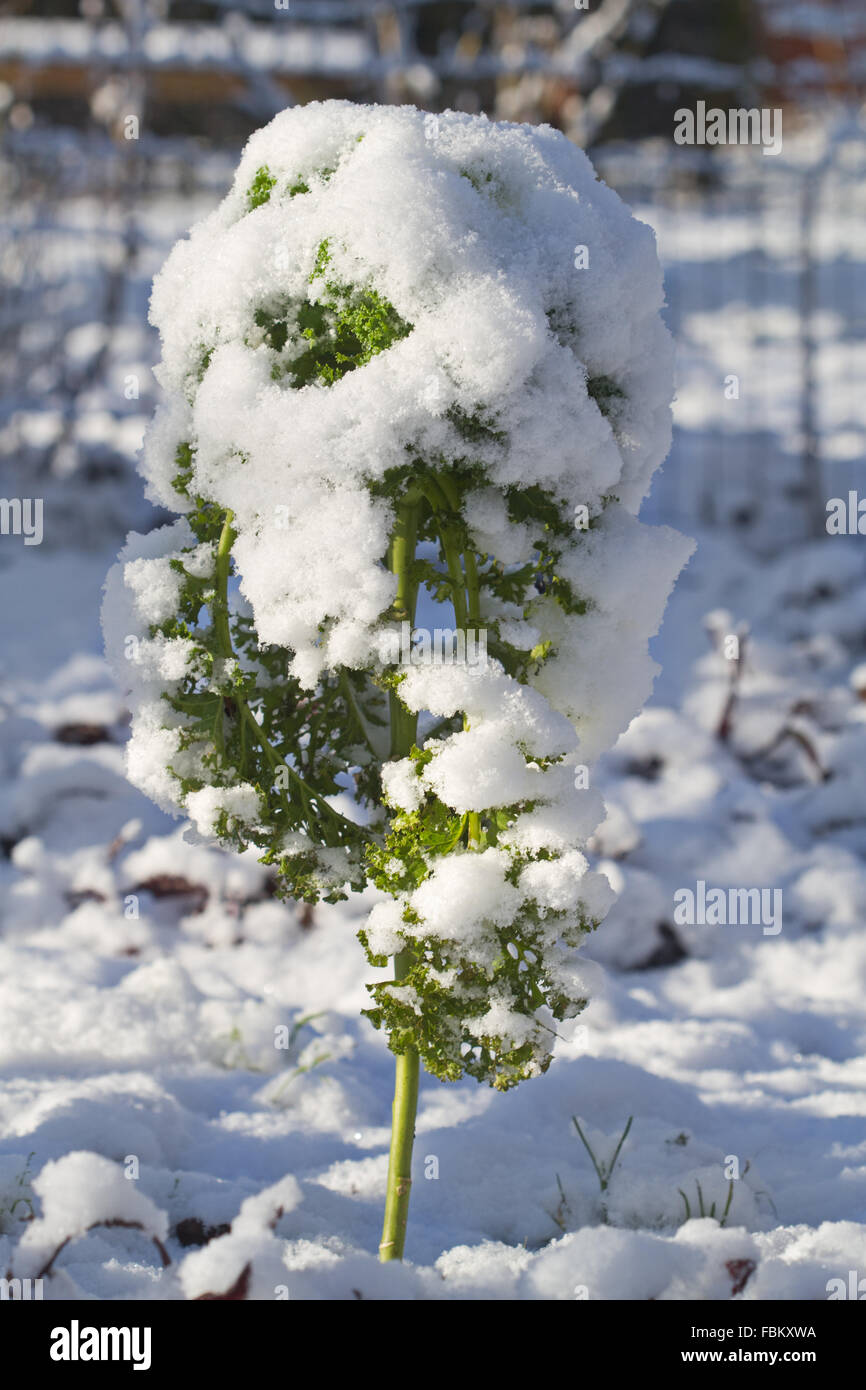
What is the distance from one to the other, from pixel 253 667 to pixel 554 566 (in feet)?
1.59

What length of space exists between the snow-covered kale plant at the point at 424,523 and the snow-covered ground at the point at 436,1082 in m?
0.21

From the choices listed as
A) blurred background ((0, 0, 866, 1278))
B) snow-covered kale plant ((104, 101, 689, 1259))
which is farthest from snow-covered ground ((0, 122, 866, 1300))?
snow-covered kale plant ((104, 101, 689, 1259))

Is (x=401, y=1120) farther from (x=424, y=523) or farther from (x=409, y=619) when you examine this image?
(x=424, y=523)

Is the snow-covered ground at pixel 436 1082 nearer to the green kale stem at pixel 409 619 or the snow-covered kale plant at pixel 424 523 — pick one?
the green kale stem at pixel 409 619

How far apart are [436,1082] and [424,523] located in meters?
1.31

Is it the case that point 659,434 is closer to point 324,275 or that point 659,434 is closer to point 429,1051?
point 324,275

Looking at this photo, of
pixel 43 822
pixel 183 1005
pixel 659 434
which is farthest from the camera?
pixel 43 822

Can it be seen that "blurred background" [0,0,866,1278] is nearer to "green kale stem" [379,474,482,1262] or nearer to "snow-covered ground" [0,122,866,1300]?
"snow-covered ground" [0,122,866,1300]

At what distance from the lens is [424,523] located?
1.55 m

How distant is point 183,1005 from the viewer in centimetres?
246

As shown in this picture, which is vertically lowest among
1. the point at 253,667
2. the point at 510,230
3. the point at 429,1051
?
the point at 429,1051

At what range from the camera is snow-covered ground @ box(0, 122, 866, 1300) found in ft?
4.99
